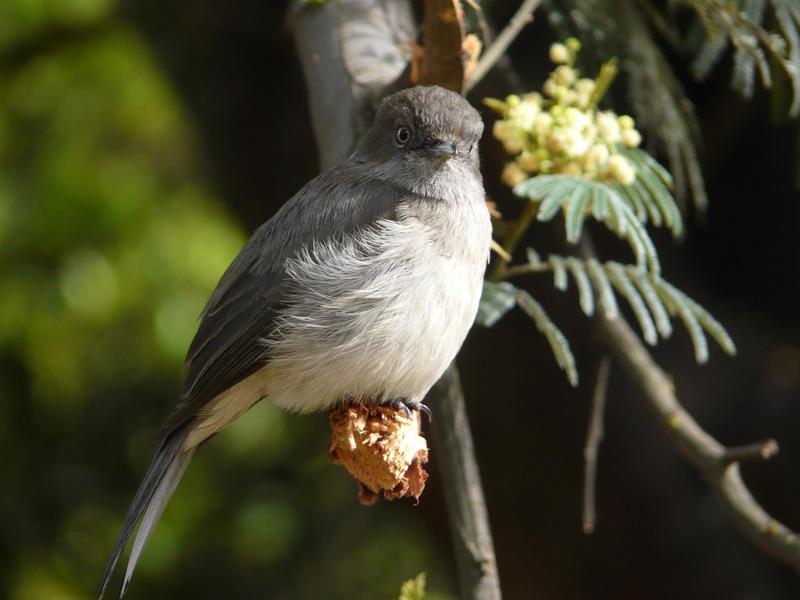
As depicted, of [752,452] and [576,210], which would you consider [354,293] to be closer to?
[576,210]

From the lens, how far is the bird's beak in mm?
3299

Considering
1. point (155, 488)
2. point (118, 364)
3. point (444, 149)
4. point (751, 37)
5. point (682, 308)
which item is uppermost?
point (444, 149)

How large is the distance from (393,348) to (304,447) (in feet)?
7.99

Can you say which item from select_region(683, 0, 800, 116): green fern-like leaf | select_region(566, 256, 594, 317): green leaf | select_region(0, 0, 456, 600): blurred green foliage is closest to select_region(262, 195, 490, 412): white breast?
select_region(566, 256, 594, 317): green leaf

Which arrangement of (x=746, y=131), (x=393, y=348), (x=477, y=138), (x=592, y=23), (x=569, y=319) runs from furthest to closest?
(x=746, y=131), (x=569, y=319), (x=592, y=23), (x=477, y=138), (x=393, y=348)

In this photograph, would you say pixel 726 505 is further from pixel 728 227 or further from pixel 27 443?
pixel 27 443

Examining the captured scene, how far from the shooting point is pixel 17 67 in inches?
202

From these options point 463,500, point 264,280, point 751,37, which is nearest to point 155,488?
point 264,280

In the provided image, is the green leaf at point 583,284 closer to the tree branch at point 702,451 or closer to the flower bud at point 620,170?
the flower bud at point 620,170

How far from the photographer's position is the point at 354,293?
10.4ft

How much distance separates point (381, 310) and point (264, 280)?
0.41 metres

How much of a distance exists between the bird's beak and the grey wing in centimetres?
17

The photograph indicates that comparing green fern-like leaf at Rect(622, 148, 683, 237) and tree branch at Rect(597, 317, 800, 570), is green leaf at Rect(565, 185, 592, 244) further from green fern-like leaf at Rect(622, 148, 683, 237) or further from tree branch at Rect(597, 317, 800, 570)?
tree branch at Rect(597, 317, 800, 570)

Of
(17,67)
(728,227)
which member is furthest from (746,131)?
(17,67)
